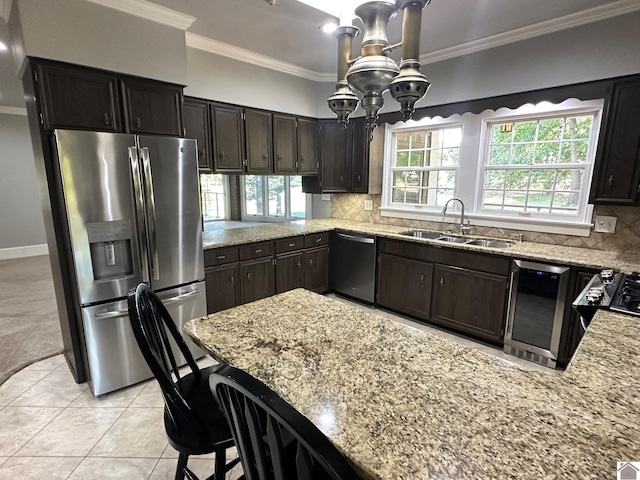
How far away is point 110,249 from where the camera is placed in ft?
7.46

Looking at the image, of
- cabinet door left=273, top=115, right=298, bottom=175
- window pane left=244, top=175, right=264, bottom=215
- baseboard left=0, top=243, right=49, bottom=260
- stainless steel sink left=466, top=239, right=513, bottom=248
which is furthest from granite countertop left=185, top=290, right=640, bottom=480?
baseboard left=0, top=243, right=49, bottom=260

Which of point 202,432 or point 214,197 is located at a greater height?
point 214,197

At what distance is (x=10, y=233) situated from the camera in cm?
589

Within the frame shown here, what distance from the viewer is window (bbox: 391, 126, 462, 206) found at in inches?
144

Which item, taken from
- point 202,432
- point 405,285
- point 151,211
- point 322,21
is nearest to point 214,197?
point 151,211

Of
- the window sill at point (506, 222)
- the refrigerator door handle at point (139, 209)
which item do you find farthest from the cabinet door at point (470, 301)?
A: the refrigerator door handle at point (139, 209)

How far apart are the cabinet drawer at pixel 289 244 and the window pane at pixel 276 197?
1108 mm

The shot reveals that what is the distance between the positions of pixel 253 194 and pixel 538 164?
130 inches

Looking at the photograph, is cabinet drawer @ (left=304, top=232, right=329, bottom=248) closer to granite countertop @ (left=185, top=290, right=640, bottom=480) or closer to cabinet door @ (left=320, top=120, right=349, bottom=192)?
cabinet door @ (left=320, top=120, right=349, bottom=192)

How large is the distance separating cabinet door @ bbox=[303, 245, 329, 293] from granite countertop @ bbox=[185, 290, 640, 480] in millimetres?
2383

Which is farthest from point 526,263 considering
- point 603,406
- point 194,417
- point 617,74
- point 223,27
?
point 223,27

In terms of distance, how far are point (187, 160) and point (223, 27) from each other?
130cm

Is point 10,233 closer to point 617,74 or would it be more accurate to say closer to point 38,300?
point 38,300

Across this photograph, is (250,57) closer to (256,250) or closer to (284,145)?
(284,145)
